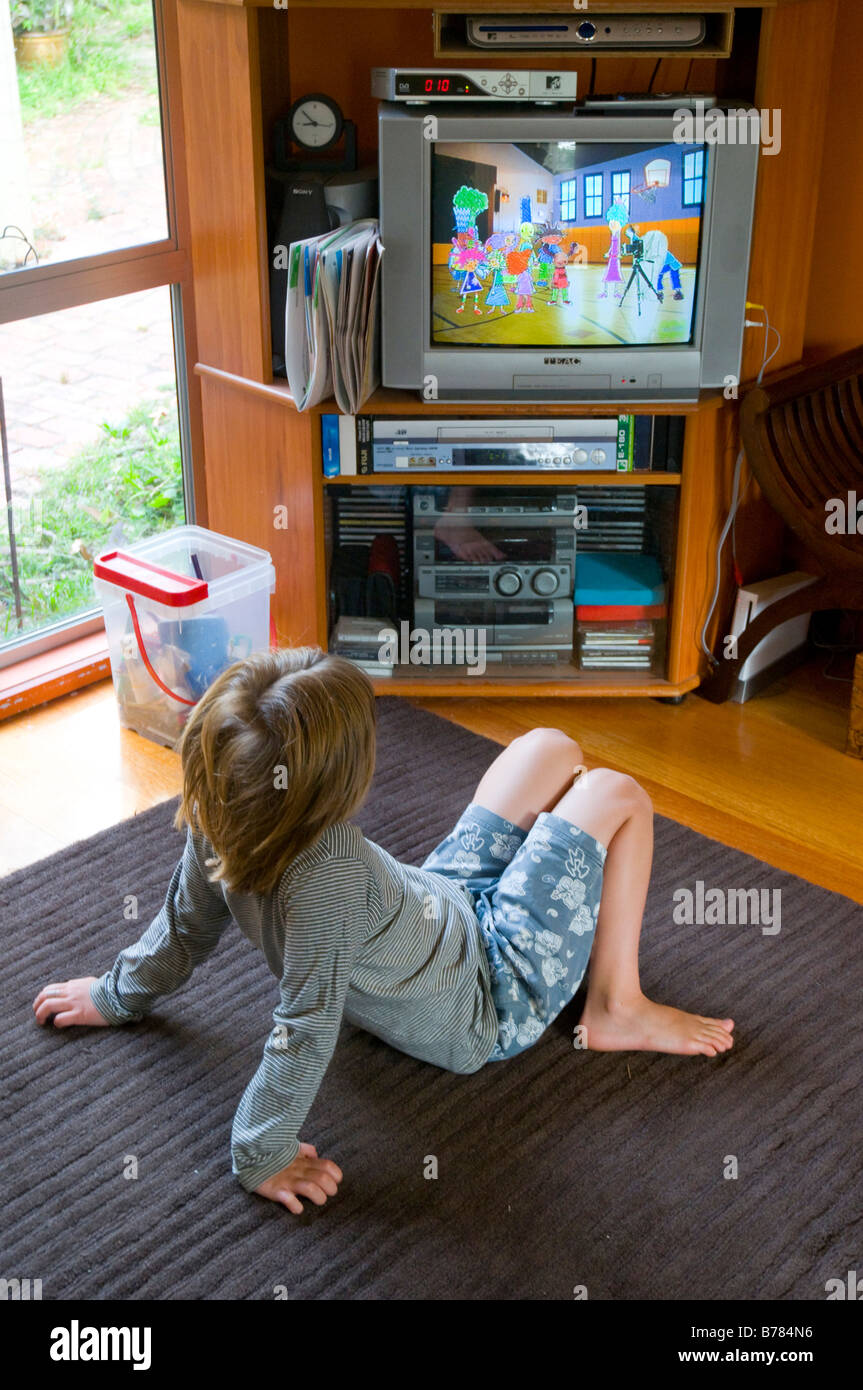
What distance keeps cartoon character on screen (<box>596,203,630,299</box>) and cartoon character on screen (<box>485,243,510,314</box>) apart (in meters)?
0.18

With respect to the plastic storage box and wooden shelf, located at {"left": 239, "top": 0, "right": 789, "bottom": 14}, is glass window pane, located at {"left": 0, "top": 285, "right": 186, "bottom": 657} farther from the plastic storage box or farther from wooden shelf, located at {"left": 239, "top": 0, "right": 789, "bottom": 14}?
wooden shelf, located at {"left": 239, "top": 0, "right": 789, "bottom": 14}

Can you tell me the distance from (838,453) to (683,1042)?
1356 mm

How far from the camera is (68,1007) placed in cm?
→ 194

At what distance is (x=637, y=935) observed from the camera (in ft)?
6.23

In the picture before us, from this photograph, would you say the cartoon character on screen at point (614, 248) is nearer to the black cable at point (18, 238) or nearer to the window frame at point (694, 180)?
the window frame at point (694, 180)

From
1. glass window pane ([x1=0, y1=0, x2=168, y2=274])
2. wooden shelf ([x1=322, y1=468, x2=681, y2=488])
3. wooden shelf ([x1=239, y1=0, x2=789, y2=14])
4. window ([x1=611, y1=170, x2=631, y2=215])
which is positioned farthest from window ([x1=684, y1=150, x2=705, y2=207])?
glass window pane ([x1=0, y1=0, x2=168, y2=274])

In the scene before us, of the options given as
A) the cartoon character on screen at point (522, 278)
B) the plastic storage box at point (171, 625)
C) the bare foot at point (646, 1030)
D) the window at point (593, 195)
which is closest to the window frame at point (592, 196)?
the window at point (593, 195)

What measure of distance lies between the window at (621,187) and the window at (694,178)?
104 millimetres

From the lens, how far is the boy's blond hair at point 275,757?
4.78 ft

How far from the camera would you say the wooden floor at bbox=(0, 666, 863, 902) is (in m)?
2.43

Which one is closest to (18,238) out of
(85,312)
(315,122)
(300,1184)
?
(85,312)

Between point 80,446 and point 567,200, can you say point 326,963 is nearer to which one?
point 567,200
